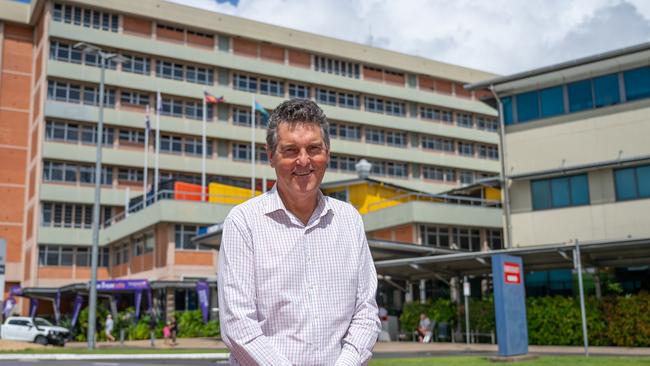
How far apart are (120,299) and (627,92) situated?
3591 cm

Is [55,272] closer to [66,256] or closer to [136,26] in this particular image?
[66,256]

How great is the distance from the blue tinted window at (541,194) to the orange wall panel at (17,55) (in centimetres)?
4574

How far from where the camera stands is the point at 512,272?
20188mm

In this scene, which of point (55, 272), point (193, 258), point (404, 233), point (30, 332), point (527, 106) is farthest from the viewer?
point (55, 272)

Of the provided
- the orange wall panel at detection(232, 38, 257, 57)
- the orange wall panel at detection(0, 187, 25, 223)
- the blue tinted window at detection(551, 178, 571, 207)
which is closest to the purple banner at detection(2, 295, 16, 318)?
the orange wall panel at detection(0, 187, 25, 223)

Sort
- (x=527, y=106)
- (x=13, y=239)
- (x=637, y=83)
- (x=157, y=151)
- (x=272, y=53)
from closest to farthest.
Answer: (x=637, y=83) < (x=527, y=106) < (x=157, y=151) < (x=13, y=239) < (x=272, y=53)

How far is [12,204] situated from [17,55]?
41.6 ft

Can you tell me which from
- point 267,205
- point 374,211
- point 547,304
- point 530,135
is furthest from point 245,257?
point 374,211

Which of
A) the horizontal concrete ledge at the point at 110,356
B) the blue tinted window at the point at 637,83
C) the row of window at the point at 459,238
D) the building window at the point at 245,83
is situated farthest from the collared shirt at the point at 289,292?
the building window at the point at 245,83

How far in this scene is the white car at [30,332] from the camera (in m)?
36.9

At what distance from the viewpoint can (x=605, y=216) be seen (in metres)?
29.4

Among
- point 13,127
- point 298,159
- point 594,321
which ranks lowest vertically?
point 594,321

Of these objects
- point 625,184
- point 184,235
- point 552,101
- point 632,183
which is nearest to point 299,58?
point 184,235

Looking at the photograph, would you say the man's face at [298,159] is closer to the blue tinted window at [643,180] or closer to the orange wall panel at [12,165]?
the blue tinted window at [643,180]
